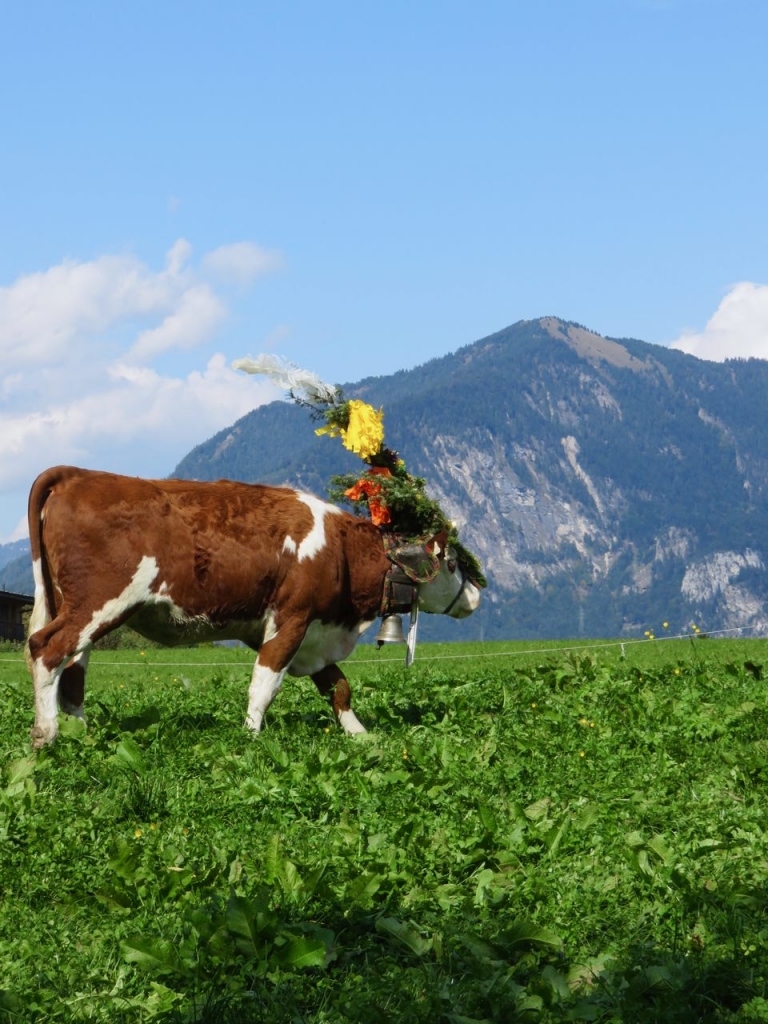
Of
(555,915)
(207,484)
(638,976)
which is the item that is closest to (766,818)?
(555,915)

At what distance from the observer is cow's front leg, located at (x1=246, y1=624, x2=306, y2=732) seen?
11.9 m

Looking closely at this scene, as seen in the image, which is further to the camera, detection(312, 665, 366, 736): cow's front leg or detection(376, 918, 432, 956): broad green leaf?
detection(312, 665, 366, 736): cow's front leg

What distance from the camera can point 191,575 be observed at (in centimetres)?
1145

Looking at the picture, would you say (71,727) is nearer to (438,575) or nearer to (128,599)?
(128,599)

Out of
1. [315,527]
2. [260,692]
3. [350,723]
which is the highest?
[315,527]

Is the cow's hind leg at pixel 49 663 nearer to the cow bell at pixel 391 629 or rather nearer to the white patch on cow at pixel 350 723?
the white patch on cow at pixel 350 723

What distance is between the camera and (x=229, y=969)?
231 inches

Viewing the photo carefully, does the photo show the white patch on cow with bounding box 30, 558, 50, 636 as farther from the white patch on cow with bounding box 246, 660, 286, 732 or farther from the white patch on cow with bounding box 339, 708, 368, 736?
the white patch on cow with bounding box 339, 708, 368, 736

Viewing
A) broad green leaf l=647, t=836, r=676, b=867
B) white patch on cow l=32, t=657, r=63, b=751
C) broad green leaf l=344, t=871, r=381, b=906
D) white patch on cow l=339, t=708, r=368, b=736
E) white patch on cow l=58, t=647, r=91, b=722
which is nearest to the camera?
broad green leaf l=344, t=871, r=381, b=906

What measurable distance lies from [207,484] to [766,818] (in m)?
6.23

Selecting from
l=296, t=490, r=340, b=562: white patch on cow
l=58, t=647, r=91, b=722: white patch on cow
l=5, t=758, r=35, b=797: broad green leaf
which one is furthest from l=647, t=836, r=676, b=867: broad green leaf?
l=58, t=647, r=91, b=722: white patch on cow

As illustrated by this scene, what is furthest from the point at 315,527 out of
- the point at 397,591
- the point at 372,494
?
the point at 397,591

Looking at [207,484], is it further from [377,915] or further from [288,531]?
[377,915]

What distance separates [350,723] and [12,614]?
6226 centimetres
